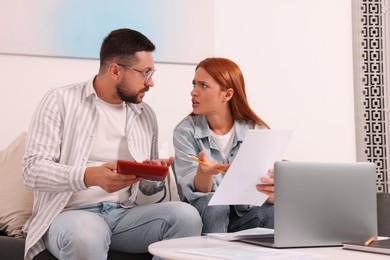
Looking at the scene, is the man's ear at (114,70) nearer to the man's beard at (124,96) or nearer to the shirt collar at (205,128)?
the man's beard at (124,96)

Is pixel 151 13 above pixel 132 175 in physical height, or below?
above

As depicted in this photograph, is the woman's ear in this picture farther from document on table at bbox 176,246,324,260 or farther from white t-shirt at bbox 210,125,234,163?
document on table at bbox 176,246,324,260

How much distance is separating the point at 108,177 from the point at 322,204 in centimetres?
71

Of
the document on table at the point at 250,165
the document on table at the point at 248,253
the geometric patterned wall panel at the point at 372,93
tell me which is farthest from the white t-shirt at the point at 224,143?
the document on table at the point at 248,253

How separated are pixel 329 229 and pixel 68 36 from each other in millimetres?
1752

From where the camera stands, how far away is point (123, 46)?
8.05 ft

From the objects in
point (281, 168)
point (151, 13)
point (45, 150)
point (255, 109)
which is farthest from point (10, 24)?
point (281, 168)

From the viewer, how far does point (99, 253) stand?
199 centimetres

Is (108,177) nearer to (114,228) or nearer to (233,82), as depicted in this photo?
(114,228)

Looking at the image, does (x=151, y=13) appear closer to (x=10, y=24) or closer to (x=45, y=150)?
(x=10, y=24)

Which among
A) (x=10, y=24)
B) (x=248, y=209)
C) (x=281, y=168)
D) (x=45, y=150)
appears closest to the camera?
(x=281, y=168)

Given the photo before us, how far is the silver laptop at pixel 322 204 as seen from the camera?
5.34ft

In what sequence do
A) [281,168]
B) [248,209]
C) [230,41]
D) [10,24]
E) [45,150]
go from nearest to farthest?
[281,168] → [45,150] → [248,209] → [10,24] → [230,41]

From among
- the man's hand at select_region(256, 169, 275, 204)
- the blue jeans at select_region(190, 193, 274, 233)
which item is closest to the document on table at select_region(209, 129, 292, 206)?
the man's hand at select_region(256, 169, 275, 204)
